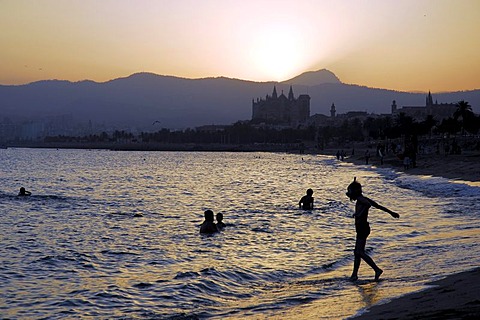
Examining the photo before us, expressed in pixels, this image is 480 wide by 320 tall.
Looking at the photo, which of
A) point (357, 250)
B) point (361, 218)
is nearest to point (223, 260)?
point (357, 250)

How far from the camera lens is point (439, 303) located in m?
8.09

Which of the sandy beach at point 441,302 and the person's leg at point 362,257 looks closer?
the sandy beach at point 441,302

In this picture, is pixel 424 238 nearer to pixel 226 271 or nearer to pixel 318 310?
pixel 226 271

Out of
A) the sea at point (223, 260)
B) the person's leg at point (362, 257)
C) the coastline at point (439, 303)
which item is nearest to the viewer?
the coastline at point (439, 303)

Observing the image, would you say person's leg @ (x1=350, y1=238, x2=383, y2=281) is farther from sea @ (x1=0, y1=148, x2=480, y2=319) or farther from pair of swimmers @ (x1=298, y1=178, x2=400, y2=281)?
sea @ (x1=0, y1=148, x2=480, y2=319)

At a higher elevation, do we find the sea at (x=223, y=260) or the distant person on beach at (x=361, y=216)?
the distant person on beach at (x=361, y=216)

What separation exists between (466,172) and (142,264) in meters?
35.4

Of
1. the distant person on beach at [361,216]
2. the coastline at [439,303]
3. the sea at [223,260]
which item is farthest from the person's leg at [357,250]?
the coastline at [439,303]

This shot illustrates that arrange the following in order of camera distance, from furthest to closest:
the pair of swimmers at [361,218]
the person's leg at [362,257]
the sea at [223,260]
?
the person's leg at [362,257], the pair of swimmers at [361,218], the sea at [223,260]

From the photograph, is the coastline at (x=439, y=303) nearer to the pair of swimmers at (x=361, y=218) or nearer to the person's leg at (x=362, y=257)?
the person's leg at (x=362, y=257)

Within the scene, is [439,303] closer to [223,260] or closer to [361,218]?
[361,218]

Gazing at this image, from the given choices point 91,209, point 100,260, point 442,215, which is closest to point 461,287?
point 100,260

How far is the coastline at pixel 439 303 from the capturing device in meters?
7.34

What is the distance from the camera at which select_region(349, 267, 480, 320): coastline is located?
24.1 feet
